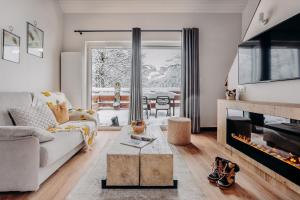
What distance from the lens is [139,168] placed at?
6.39 feet

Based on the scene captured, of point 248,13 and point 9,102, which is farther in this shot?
point 248,13

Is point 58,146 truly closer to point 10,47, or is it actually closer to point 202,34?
point 10,47

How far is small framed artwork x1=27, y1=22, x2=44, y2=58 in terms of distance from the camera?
345 cm

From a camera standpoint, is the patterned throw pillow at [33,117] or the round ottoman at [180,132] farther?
the round ottoman at [180,132]

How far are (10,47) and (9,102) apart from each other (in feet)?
3.09

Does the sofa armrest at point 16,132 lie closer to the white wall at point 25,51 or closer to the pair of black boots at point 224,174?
the white wall at point 25,51

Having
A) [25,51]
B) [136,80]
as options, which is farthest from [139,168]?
[136,80]

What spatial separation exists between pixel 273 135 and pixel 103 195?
72.3 inches

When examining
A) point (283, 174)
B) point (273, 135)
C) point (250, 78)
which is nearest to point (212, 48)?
point (250, 78)

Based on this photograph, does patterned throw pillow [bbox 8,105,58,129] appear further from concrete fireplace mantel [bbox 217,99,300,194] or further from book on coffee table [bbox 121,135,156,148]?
concrete fireplace mantel [bbox 217,99,300,194]

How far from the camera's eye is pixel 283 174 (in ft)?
6.54

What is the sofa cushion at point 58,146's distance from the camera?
1.96m

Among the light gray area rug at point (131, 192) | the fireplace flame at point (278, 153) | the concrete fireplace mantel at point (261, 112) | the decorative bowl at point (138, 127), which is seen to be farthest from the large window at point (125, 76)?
the light gray area rug at point (131, 192)

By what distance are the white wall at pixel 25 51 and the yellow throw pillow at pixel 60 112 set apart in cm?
58
